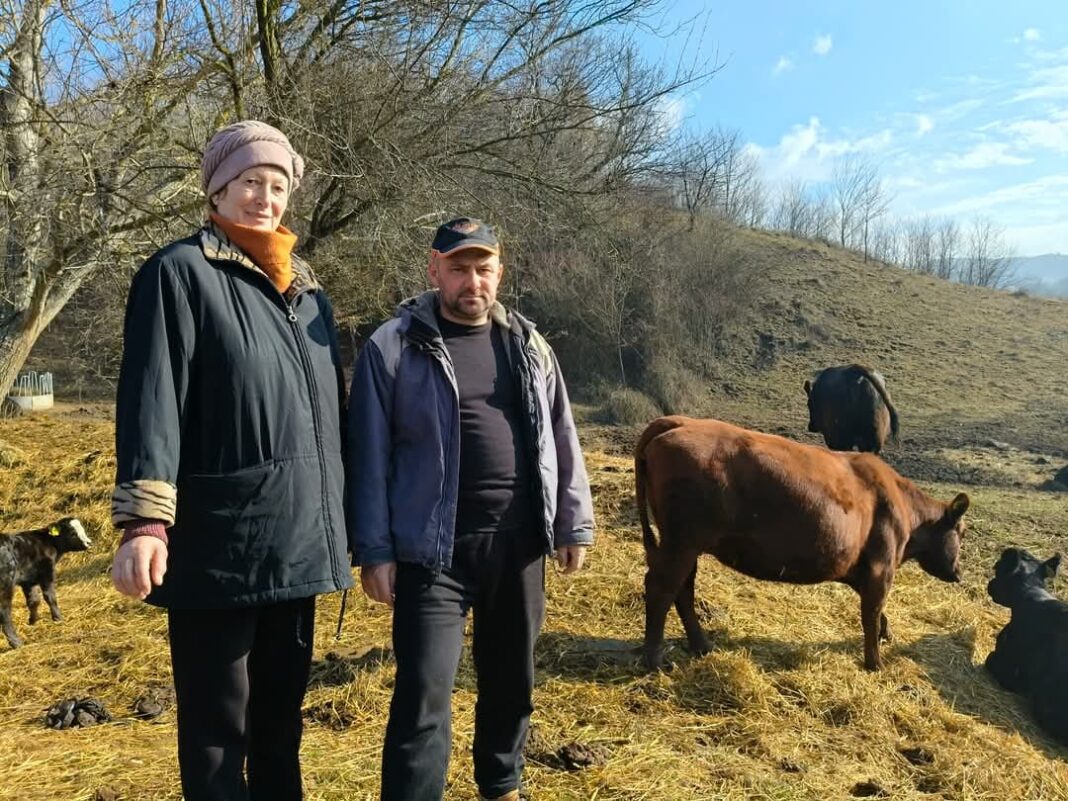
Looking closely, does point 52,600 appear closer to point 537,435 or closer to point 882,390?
point 537,435

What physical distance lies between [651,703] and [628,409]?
15.0 m

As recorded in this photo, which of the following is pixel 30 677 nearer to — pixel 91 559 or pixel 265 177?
pixel 91 559

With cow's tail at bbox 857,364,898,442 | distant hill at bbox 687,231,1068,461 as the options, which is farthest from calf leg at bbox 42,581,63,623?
distant hill at bbox 687,231,1068,461

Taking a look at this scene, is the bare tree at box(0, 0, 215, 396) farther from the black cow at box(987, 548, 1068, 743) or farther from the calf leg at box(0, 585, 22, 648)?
the black cow at box(987, 548, 1068, 743)

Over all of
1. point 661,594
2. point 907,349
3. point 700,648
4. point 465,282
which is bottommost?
point 700,648

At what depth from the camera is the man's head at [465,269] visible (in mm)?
2684

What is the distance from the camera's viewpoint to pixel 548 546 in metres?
2.77

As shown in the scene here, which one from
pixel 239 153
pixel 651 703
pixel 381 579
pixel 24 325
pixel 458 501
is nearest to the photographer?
pixel 239 153

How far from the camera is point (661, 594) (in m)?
4.84

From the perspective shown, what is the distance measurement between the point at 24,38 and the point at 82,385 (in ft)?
47.0

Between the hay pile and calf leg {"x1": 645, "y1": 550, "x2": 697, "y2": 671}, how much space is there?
0.55ft

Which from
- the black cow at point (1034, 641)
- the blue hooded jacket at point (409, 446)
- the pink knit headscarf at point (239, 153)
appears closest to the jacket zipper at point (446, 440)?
the blue hooded jacket at point (409, 446)

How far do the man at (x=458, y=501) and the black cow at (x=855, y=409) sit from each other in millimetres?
10288

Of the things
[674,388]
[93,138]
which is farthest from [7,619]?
[674,388]
